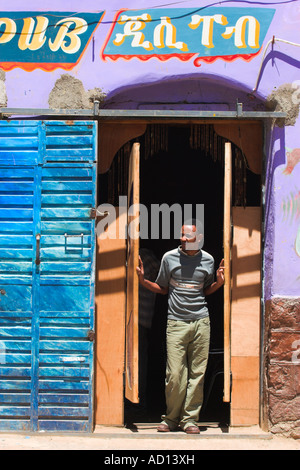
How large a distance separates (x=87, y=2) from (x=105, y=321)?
2.92m

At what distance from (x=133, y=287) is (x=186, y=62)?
6.80 feet

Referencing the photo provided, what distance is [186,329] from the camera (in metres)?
6.08

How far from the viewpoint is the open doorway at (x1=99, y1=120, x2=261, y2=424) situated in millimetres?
6484

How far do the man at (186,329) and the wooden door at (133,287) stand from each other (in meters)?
0.16

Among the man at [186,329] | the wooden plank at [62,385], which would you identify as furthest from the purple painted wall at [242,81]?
the wooden plank at [62,385]

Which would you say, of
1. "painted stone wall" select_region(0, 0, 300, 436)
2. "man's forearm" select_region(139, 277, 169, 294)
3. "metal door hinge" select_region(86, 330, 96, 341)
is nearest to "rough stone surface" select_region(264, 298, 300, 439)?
"painted stone wall" select_region(0, 0, 300, 436)

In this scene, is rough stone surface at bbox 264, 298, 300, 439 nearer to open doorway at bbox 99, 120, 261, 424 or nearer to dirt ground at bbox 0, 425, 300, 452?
dirt ground at bbox 0, 425, 300, 452

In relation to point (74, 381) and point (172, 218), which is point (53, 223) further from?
point (172, 218)

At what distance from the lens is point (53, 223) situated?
19.7ft

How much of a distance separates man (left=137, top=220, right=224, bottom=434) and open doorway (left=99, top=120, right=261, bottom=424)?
1.93ft

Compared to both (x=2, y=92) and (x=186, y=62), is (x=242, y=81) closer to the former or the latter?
(x=186, y=62)

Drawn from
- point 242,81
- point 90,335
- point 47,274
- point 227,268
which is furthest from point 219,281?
point 242,81

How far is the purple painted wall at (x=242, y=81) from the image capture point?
6078mm

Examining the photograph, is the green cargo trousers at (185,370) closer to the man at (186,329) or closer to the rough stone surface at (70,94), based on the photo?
the man at (186,329)
